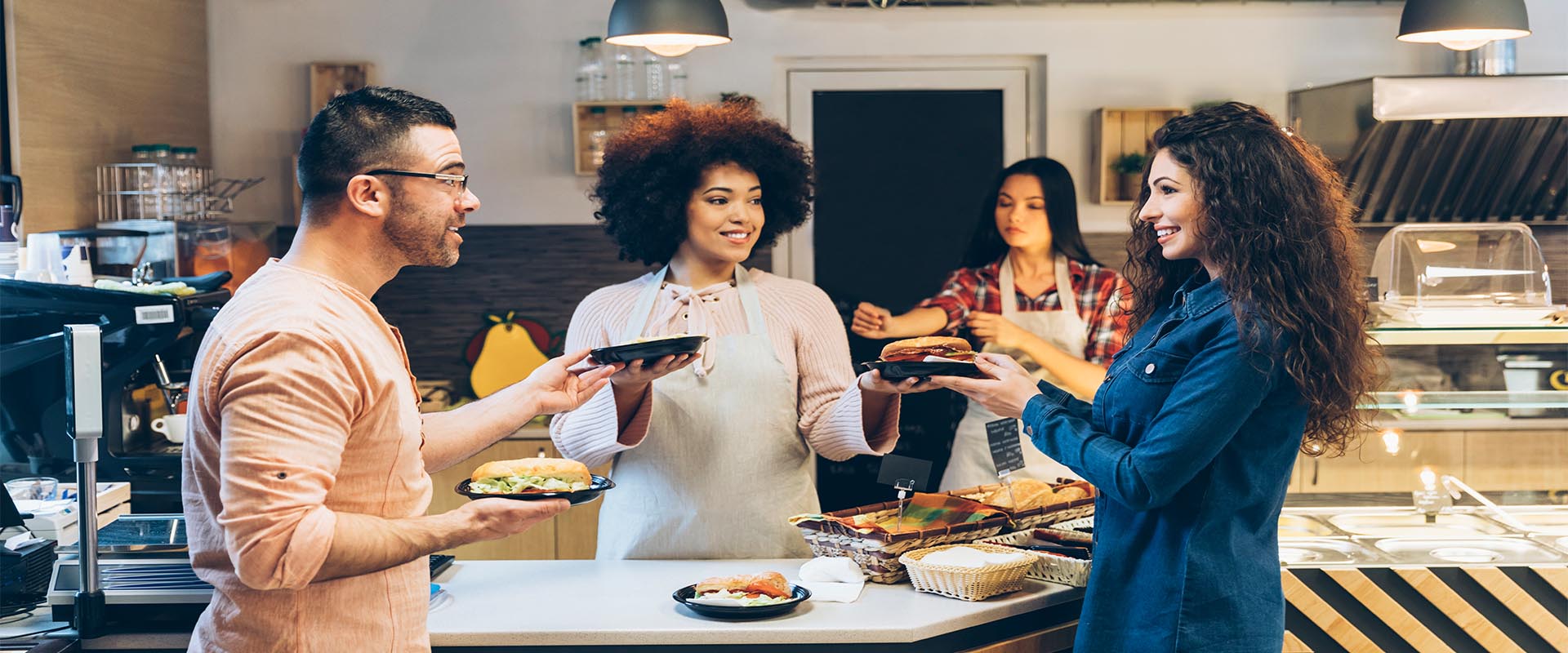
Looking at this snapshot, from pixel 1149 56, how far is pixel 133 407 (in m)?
4.06

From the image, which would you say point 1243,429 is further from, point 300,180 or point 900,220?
point 900,220

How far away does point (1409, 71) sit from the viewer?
520 cm

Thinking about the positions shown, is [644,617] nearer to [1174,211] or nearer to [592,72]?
[1174,211]

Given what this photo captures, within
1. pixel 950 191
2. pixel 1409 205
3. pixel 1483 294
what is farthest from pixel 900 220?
pixel 1483 294

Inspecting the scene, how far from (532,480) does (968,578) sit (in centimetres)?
84

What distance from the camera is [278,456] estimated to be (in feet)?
5.01

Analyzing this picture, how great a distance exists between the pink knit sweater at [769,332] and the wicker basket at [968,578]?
0.52 meters

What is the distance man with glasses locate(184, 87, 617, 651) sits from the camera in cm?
154

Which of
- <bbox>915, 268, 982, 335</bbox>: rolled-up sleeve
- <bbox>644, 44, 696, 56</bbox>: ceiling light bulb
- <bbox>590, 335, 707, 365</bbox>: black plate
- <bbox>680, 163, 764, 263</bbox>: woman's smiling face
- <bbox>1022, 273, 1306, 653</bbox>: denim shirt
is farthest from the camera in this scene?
<bbox>915, 268, 982, 335</bbox>: rolled-up sleeve

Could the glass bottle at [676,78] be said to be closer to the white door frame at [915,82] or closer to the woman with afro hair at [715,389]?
the white door frame at [915,82]

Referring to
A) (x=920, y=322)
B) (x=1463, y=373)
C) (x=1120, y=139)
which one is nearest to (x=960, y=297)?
(x=920, y=322)

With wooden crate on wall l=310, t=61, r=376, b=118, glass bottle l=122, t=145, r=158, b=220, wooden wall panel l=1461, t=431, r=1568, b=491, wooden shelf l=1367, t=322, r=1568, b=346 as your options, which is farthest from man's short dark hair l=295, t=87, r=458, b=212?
wooden wall panel l=1461, t=431, r=1568, b=491

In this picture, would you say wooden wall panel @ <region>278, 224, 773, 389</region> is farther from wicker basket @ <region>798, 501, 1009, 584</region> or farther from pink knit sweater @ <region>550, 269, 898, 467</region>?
wicker basket @ <region>798, 501, 1009, 584</region>

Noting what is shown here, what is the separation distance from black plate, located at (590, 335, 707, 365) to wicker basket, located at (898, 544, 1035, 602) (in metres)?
0.61
